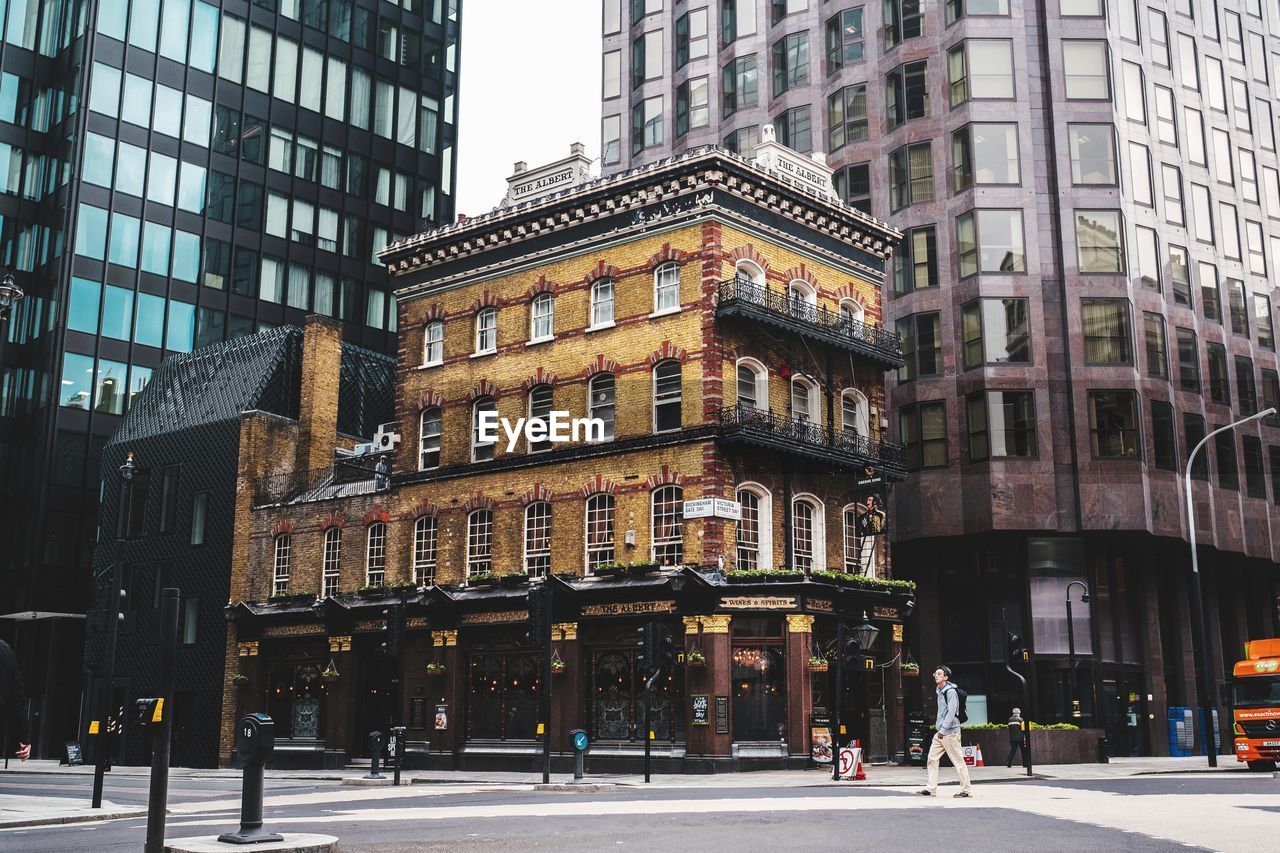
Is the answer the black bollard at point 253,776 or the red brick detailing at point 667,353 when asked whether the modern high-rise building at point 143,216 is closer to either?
the red brick detailing at point 667,353

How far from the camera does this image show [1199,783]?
24.3 meters

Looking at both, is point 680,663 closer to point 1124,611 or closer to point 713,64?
point 1124,611

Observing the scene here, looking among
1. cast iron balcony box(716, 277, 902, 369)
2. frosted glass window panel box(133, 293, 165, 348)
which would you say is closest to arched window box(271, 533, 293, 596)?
cast iron balcony box(716, 277, 902, 369)

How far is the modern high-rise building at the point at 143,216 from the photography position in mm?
53375

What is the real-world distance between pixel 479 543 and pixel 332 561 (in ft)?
19.9

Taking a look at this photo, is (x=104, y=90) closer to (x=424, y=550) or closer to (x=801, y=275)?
(x=424, y=550)

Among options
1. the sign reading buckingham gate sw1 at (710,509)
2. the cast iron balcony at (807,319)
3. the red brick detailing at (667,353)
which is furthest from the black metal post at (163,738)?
the cast iron balcony at (807,319)

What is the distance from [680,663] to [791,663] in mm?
2762

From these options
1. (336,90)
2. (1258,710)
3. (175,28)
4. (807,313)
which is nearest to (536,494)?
(807,313)

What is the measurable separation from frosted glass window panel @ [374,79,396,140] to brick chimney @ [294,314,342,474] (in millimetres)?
24683

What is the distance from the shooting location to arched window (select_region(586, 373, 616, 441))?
35750 millimetres

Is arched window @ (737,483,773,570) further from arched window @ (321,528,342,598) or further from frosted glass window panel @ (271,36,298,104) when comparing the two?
frosted glass window panel @ (271,36,298,104)

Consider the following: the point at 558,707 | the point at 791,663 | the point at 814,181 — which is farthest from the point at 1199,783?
the point at 814,181

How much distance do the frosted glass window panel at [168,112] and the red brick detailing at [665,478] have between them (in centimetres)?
3508
